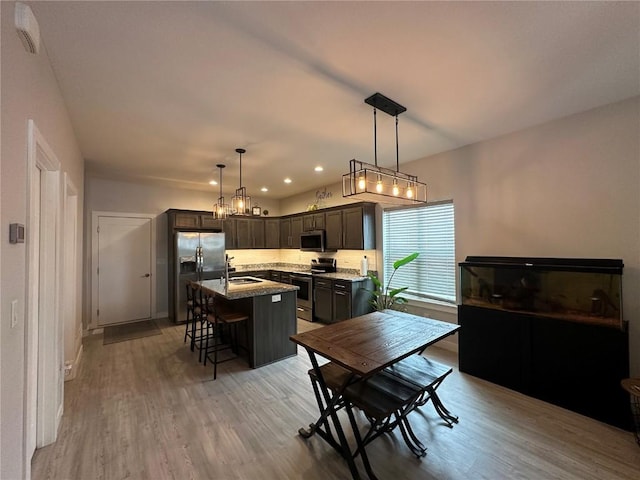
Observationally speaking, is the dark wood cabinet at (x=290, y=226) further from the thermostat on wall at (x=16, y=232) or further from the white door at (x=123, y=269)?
the thermostat on wall at (x=16, y=232)

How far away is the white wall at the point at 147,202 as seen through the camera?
510 cm

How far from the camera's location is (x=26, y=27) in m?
1.33

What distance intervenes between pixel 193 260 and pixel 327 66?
4.65 m

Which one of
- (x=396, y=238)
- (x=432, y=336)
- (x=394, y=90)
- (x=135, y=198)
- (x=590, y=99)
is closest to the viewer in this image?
(x=432, y=336)

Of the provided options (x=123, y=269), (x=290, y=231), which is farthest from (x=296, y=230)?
(x=123, y=269)

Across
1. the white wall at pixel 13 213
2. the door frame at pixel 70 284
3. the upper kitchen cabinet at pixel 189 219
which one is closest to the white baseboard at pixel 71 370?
the door frame at pixel 70 284

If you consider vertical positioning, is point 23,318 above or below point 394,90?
below

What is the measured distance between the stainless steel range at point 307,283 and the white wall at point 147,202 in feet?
9.10

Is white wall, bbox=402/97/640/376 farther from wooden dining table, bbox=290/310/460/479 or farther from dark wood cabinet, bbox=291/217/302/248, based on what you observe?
dark wood cabinet, bbox=291/217/302/248

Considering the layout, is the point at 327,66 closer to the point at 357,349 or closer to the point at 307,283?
the point at 357,349

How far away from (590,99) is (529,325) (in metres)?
2.23

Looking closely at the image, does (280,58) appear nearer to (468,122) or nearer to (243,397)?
(468,122)

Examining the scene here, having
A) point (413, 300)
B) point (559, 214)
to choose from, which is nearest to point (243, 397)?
point (413, 300)

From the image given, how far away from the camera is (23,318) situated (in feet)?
4.93
